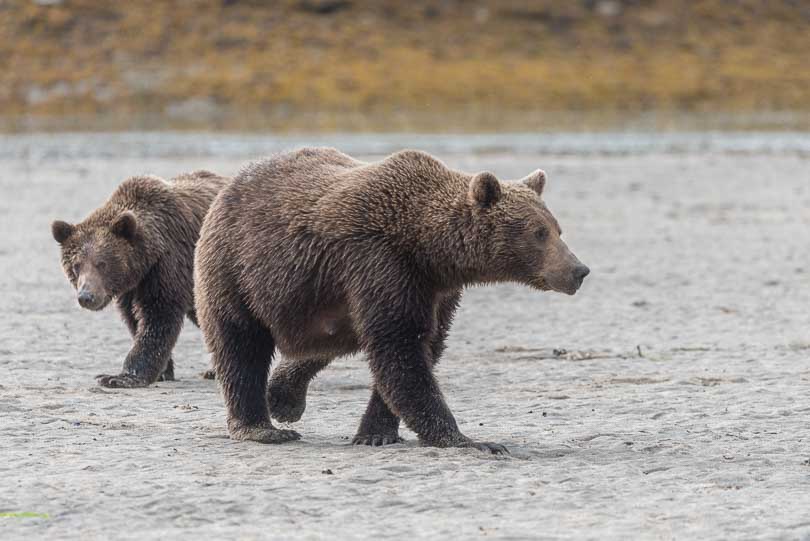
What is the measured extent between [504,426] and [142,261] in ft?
9.53

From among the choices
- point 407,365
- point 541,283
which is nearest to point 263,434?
point 407,365

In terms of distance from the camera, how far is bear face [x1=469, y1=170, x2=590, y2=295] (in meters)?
6.38

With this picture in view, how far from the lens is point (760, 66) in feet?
233

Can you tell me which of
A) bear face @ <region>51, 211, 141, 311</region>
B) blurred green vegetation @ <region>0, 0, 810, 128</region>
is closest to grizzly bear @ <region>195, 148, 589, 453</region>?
bear face @ <region>51, 211, 141, 311</region>

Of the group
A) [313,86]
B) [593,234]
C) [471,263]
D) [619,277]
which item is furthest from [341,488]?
[313,86]

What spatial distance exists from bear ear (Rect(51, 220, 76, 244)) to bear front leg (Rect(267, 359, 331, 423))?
2115 millimetres

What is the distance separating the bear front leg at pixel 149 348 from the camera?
8367 mm

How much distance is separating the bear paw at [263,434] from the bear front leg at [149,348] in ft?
5.72

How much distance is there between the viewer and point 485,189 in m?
6.35

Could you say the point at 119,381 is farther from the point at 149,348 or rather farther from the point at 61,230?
the point at 61,230

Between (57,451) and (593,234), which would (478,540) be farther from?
(593,234)

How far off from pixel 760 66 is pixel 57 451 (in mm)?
68245

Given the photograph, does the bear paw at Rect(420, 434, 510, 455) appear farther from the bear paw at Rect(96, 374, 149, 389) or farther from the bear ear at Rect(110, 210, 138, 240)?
the bear ear at Rect(110, 210, 138, 240)

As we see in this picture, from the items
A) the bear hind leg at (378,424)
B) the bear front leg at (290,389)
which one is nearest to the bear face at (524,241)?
the bear hind leg at (378,424)
